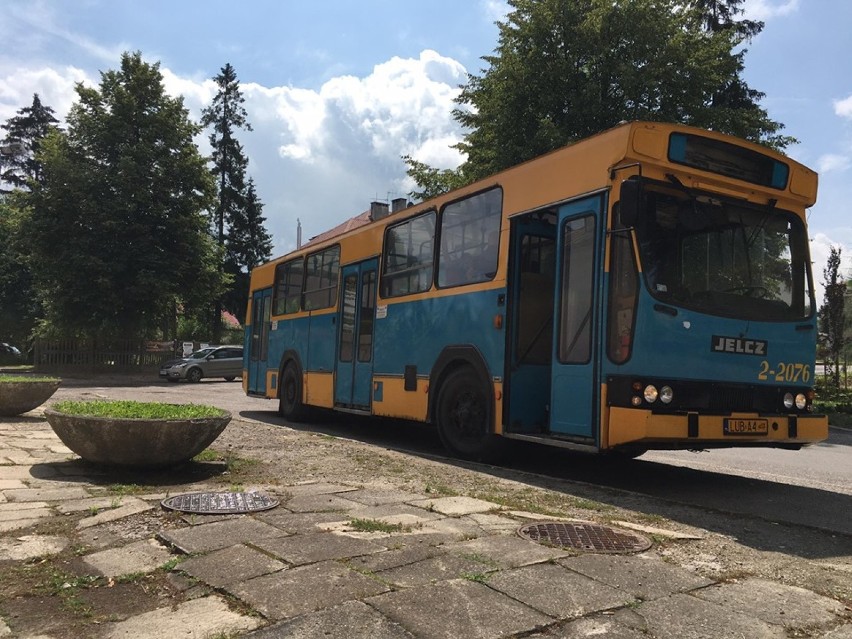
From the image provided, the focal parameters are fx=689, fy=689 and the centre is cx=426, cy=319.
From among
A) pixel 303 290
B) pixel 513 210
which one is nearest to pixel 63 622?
pixel 513 210

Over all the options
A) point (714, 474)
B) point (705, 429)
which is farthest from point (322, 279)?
point (705, 429)

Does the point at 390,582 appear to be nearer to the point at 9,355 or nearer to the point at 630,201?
the point at 630,201

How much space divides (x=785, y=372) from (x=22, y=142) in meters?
54.5

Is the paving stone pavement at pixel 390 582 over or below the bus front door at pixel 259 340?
below

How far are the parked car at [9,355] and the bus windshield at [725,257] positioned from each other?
148 feet

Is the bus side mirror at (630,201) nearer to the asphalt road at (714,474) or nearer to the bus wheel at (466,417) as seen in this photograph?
the asphalt road at (714,474)

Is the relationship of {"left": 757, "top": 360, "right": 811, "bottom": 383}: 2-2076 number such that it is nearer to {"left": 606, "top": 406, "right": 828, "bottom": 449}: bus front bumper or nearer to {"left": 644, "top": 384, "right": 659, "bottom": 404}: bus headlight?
{"left": 606, "top": 406, "right": 828, "bottom": 449}: bus front bumper

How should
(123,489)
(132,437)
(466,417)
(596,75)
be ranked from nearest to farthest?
(123,489) < (132,437) < (466,417) < (596,75)

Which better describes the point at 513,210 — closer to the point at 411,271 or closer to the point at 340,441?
the point at 411,271

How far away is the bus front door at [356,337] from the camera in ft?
35.2

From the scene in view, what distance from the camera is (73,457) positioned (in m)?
7.28

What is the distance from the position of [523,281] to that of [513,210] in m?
0.82

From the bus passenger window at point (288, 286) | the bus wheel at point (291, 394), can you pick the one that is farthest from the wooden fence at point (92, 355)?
the bus wheel at point (291, 394)

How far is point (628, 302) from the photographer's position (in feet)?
20.3
